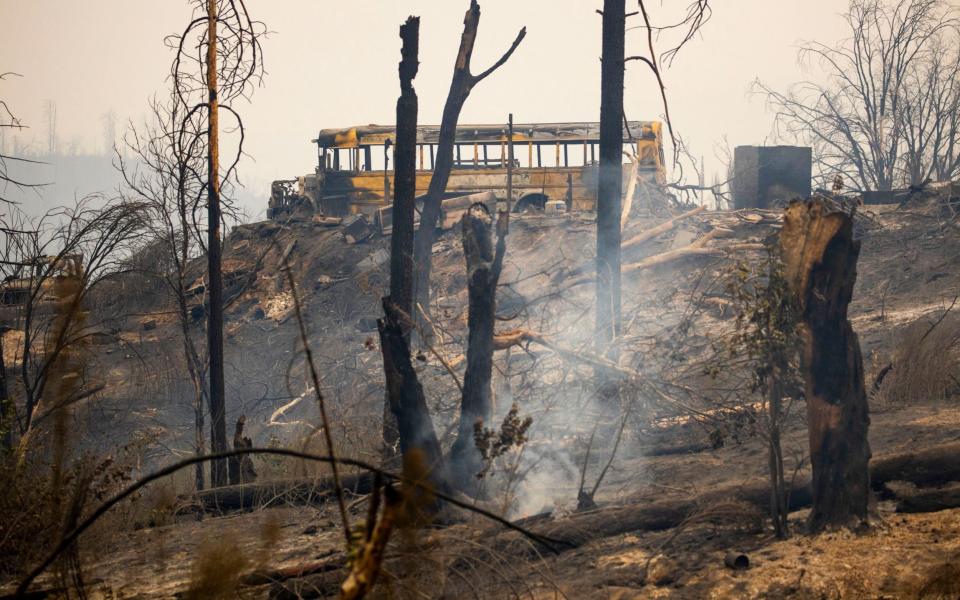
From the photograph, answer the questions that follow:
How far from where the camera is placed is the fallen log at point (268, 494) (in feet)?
26.0

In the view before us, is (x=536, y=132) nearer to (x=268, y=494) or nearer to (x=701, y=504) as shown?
(x=268, y=494)

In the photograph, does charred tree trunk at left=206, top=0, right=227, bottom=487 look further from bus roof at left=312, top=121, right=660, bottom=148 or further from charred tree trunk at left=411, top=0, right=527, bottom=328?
bus roof at left=312, top=121, right=660, bottom=148

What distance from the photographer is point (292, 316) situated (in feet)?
70.3

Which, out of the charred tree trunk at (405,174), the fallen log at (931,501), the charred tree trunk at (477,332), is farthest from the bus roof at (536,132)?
the fallen log at (931,501)

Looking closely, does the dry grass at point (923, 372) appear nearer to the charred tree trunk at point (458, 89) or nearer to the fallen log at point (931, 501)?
the fallen log at point (931, 501)

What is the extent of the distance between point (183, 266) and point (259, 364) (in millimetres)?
8733

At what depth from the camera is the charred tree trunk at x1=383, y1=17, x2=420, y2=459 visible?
9891 mm

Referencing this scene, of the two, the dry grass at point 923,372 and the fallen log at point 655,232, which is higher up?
the fallen log at point 655,232

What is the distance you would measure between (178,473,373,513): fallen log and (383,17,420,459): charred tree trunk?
2328mm

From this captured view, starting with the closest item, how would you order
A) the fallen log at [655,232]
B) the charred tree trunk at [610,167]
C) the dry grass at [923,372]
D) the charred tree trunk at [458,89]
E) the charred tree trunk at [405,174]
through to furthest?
the dry grass at [923,372]
the charred tree trunk at [405,174]
the charred tree trunk at [610,167]
the charred tree trunk at [458,89]
the fallen log at [655,232]

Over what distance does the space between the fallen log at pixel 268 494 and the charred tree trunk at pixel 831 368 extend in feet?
13.3

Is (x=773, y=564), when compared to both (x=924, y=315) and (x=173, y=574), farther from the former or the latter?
(x=924, y=315)

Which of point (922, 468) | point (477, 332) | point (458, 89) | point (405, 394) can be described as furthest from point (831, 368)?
point (458, 89)

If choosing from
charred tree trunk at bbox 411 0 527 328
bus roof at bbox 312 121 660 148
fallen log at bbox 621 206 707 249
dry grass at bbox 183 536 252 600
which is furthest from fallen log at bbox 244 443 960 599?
bus roof at bbox 312 121 660 148
